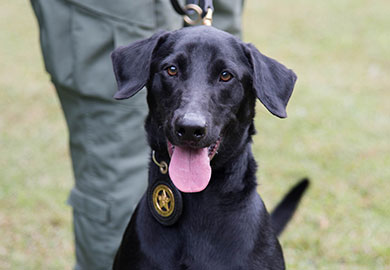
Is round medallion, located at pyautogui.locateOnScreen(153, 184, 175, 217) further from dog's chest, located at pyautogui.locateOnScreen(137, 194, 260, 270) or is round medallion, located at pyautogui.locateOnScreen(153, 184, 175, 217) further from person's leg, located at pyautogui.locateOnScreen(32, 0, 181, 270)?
person's leg, located at pyautogui.locateOnScreen(32, 0, 181, 270)

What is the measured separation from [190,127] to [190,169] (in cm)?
22

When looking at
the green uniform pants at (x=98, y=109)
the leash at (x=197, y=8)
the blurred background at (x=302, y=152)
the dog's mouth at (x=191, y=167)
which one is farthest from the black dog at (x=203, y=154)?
the blurred background at (x=302, y=152)

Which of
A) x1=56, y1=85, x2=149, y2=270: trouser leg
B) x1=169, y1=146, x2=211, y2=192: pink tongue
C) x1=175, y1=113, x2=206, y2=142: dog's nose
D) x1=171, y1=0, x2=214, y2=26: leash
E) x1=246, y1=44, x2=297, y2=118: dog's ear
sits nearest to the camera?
x1=175, y1=113, x2=206, y2=142: dog's nose

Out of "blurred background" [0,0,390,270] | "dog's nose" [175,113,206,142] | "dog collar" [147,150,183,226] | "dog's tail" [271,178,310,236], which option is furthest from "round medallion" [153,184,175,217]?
"blurred background" [0,0,390,270]

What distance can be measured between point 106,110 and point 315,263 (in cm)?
179

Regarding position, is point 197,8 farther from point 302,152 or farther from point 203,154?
point 302,152

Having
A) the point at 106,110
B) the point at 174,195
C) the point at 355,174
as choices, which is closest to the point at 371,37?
the point at 355,174

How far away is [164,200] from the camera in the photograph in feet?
7.88

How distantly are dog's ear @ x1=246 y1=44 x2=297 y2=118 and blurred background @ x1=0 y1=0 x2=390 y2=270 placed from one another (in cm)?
184

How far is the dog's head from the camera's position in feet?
7.33

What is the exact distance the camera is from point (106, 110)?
323 centimetres

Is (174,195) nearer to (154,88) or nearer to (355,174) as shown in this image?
(154,88)

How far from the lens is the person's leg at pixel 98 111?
121 inches

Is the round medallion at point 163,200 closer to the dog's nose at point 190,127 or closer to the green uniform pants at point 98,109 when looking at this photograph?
the dog's nose at point 190,127
